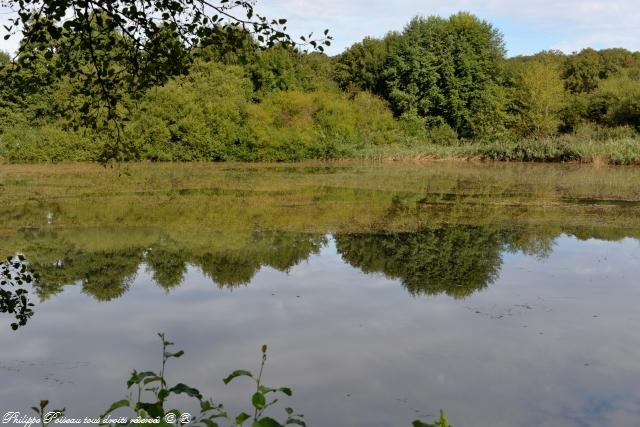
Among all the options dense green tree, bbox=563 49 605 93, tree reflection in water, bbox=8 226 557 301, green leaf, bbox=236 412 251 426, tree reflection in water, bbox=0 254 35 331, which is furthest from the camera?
dense green tree, bbox=563 49 605 93

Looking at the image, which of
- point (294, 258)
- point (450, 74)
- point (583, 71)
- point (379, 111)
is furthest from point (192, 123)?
point (583, 71)

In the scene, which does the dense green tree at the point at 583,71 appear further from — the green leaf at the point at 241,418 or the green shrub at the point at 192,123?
the green leaf at the point at 241,418

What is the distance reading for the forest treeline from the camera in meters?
25.7

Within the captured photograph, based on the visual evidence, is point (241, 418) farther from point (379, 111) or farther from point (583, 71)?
point (583, 71)

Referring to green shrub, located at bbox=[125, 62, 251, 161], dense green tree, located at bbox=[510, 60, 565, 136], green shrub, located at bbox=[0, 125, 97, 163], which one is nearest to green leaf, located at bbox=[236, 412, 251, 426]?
green shrub, located at bbox=[0, 125, 97, 163]

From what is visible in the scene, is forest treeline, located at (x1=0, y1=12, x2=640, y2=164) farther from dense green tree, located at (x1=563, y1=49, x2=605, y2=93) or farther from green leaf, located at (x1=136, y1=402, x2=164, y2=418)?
green leaf, located at (x1=136, y1=402, x2=164, y2=418)

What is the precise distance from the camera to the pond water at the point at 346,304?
4246mm

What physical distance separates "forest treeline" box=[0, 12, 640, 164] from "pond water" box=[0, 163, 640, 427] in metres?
11.4

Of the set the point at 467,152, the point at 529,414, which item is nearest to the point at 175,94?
the point at 467,152

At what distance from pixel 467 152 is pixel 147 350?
25.7 meters

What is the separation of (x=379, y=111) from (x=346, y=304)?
88.6ft

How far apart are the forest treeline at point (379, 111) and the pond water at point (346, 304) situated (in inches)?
450

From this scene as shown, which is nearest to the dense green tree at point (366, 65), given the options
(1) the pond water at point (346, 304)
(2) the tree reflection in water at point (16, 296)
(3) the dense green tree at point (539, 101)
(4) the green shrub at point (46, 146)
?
(3) the dense green tree at point (539, 101)

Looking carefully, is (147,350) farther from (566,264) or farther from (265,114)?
(265,114)
